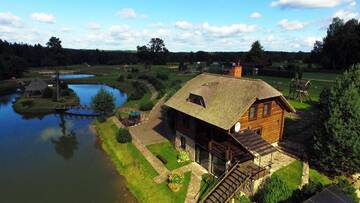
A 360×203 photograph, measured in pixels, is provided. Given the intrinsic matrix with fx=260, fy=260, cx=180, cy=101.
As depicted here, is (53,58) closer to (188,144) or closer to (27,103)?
(27,103)

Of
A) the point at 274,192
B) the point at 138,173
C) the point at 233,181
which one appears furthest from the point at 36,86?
the point at 274,192

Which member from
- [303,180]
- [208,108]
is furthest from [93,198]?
[303,180]

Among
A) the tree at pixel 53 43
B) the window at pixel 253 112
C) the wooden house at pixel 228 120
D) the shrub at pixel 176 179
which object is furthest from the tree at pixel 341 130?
the tree at pixel 53 43

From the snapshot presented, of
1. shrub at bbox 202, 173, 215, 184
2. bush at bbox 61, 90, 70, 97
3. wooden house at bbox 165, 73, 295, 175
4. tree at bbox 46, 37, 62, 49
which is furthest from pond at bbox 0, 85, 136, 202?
tree at bbox 46, 37, 62, 49

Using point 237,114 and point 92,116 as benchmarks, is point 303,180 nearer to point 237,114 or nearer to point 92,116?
point 237,114

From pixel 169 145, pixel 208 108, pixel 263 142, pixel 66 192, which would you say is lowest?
pixel 66 192

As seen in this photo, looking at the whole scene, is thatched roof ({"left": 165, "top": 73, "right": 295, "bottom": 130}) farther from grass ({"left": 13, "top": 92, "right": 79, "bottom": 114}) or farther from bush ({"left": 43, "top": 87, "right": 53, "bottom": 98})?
Result: bush ({"left": 43, "top": 87, "right": 53, "bottom": 98})
